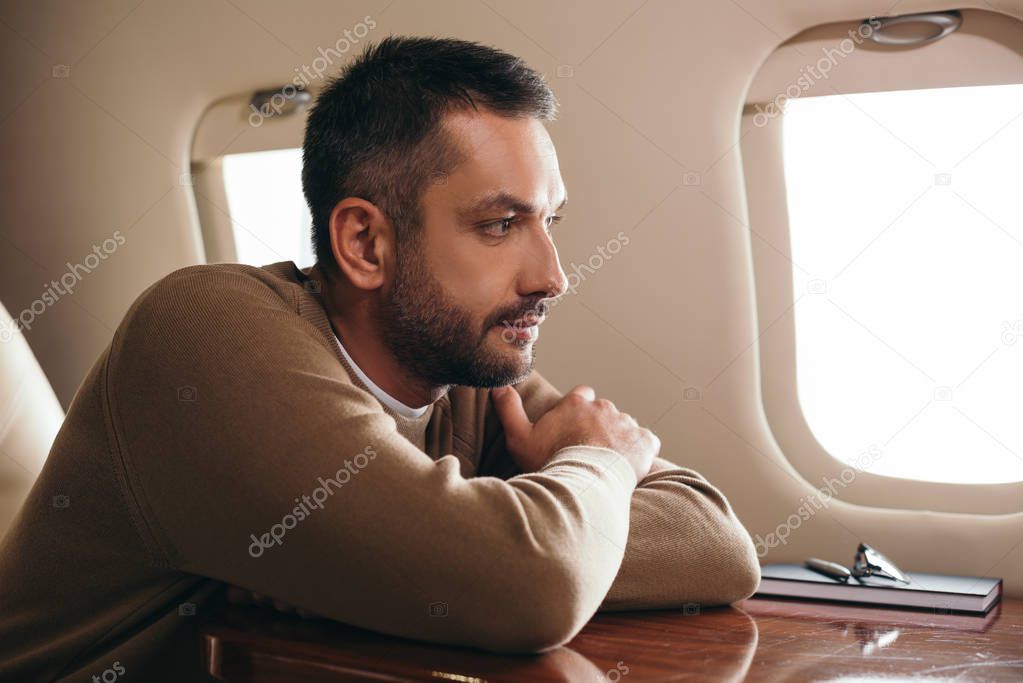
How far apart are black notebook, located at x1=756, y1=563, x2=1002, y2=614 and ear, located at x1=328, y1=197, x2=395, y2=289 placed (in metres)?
0.80

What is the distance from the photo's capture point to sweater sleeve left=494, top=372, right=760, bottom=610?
1.38m

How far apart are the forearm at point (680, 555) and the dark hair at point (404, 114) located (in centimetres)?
52

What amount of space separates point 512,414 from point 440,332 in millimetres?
211

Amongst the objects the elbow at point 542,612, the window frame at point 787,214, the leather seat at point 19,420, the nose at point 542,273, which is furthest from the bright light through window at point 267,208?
the elbow at point 542,612

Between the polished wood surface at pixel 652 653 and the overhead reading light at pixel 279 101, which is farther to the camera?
the overhead reading light at pixel 279 101

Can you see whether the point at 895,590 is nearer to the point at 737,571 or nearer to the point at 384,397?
the point at 737,571

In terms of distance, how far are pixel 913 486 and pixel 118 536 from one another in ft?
4.67

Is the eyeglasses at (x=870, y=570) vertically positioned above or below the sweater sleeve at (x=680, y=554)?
below

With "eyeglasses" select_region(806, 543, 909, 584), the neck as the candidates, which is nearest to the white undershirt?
the neck

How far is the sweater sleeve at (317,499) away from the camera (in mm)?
1124

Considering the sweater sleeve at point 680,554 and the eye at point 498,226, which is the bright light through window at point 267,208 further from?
the sweater sleeve at point 680,554

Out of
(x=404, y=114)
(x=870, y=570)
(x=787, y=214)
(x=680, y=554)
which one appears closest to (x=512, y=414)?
(x=680, y=554)

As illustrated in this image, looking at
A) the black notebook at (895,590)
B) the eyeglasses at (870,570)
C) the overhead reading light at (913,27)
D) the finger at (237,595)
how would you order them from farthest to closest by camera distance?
the overhead reading light at (913,27)
the eyeglasses at (870,570)
the black notebook at (895,590)
the finger at (237,595)

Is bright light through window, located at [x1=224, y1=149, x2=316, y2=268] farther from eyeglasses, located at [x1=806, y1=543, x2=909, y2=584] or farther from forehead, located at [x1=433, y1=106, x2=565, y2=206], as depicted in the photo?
eyeglasses, located at [x1=806, y1=543, x2=909, y2=584]
